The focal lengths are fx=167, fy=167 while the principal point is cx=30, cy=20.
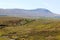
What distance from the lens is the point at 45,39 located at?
72.1m

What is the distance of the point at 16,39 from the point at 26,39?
169 inches

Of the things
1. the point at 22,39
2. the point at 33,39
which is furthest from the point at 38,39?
the point at 22,39

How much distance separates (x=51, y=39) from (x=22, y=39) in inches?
491

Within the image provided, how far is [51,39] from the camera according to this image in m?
72.0

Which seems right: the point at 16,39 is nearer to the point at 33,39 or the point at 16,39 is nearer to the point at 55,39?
the point at 33,39

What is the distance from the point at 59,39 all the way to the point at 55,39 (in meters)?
1.83

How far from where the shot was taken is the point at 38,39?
7088cm

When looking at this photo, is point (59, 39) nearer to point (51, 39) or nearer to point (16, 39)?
point (51, 39)

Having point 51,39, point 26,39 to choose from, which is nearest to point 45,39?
point 51,39

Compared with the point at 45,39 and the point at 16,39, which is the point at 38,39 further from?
the point at 16,39

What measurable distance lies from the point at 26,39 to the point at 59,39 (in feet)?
47.6

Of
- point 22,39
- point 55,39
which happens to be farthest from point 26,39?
point 55,39

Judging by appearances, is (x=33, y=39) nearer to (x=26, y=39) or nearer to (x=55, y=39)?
(x=26, y=39)

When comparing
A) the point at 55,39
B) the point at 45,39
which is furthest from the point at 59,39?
the point at 45,39
